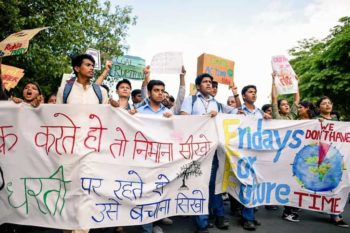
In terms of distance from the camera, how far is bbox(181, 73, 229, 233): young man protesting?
424 centimetres

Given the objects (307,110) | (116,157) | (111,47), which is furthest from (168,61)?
(111,47)

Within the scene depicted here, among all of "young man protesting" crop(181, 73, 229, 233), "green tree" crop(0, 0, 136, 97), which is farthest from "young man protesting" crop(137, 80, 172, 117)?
"green tree" crop(0, 0, 136, 97)

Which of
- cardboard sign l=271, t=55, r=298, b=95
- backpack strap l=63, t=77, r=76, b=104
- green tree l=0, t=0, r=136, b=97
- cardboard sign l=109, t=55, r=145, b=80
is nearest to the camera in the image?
backpack strap l=63, t=77, r=76, b=104

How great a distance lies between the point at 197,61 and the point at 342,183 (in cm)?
340

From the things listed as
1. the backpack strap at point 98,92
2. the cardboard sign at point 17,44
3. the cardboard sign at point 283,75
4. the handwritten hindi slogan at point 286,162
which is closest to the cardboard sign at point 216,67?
the cardboard sign at point 283,75

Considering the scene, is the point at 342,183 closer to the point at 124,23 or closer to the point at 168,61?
the point at 168,61

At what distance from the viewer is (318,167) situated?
181 inches

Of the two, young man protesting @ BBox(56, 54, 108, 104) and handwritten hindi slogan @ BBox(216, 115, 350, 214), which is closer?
young man protesting @ BBox(56, 54, 108, 104)

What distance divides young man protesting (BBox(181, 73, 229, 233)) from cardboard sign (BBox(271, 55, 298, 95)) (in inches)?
58.0

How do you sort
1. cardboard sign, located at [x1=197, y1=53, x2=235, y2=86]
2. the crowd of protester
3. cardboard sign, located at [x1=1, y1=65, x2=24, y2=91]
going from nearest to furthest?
the crowd of protester, cardboard sign, located at [x1=197, y1=53, x2=235, y2=86], cardboard sign, located at [x1=1, y1=65, x2=24, y2=91]

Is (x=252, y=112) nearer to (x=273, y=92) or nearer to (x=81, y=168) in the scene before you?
(x=273, y=92)

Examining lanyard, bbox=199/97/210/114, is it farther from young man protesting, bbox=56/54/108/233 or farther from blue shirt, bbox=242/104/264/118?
young man protesting, bbox=56/54/108/233

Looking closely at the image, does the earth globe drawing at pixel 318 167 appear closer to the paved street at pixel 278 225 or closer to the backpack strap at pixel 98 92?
the paved street at pixel 278 225

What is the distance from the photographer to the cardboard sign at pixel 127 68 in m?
5.45
